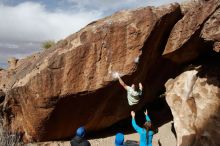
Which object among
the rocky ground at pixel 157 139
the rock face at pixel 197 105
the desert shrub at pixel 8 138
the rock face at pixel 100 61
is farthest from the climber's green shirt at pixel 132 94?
the desert shrub at pixel 8 138

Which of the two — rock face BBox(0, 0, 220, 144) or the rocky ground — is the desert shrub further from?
the rocky ground

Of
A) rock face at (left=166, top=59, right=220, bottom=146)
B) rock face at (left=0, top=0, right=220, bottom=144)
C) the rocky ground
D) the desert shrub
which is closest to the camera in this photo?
rock face at (left=166, top=59, right=220, bottom=146)

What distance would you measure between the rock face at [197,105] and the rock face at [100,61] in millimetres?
740

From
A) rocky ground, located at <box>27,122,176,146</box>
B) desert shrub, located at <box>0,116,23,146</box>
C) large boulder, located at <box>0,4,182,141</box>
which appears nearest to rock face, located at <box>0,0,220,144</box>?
large boulder, located at <box>0,4,182,141</box>

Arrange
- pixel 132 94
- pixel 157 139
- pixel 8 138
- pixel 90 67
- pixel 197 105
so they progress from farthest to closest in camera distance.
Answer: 1. pixel 157 139
2. pixel 8 138
3. pixel 90 67
4. pixel 197 105
5. pixel 132 94

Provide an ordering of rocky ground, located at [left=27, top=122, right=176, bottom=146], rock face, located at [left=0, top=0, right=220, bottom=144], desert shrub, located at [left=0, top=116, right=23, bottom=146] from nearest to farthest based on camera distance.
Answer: rock face, located at [left=0, top=0, right=220, bottom=144], desert shrub, located at [left=0, top=116, right=23, bottom=146], rocky ground, located at [left=27, top=122, right=176, bottom=146]

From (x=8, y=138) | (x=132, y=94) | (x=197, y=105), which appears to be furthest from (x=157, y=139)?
(x=8, y=138)

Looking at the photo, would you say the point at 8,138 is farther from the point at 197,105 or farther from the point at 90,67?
the point at 197,105

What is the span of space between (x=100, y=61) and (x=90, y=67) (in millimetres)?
311

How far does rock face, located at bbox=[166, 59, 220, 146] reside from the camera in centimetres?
938

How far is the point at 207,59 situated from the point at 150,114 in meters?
2.94

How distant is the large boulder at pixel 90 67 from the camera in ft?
33.0

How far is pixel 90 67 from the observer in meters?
10.1

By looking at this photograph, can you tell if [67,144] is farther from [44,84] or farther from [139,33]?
[139,33]
